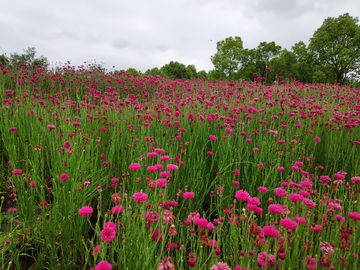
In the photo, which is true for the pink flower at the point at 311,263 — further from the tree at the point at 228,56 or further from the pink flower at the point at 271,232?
the tree at the point at 228,56

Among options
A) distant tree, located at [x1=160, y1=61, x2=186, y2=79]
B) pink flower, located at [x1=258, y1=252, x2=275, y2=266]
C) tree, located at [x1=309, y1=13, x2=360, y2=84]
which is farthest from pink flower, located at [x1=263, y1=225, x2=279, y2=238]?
distant tree, located at [x1=160, y1=61, x2=186, y2=79]

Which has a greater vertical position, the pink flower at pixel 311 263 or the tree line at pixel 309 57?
the tree line at pixel 309 57

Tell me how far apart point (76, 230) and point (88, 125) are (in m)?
2.07

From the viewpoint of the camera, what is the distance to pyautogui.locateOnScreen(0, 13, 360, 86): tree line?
2645cm

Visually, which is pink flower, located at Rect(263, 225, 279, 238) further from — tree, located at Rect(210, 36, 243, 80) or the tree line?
tree, located at Rect(210, 36, 243, 80)

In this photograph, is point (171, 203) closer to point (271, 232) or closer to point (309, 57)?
point (271, 232)

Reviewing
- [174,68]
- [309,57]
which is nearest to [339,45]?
[309,57]

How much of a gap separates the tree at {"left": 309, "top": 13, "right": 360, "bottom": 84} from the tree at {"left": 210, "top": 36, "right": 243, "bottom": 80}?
1084 cm

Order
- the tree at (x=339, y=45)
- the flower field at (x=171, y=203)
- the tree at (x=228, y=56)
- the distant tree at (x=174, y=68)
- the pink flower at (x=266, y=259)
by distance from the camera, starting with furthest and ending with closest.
→ the distant tree at (x=174, y=68) < the tree at (x=228, y=56) < the tree at (x=339, y=45) < the flower field at (x=171, y=203) < the pink flower at (x=266, y=259)

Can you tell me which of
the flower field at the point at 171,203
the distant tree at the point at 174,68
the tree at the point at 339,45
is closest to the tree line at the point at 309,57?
the tree at the point at 339,45

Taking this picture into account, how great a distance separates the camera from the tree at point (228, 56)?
34438 millimetres

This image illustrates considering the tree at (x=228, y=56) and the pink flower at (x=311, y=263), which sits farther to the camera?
the tree at (x=228, y=56)


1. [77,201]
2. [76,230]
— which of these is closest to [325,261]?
[76,230]

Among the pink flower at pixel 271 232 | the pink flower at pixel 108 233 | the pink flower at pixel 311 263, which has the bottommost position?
the pink flower at pixel 311 263
